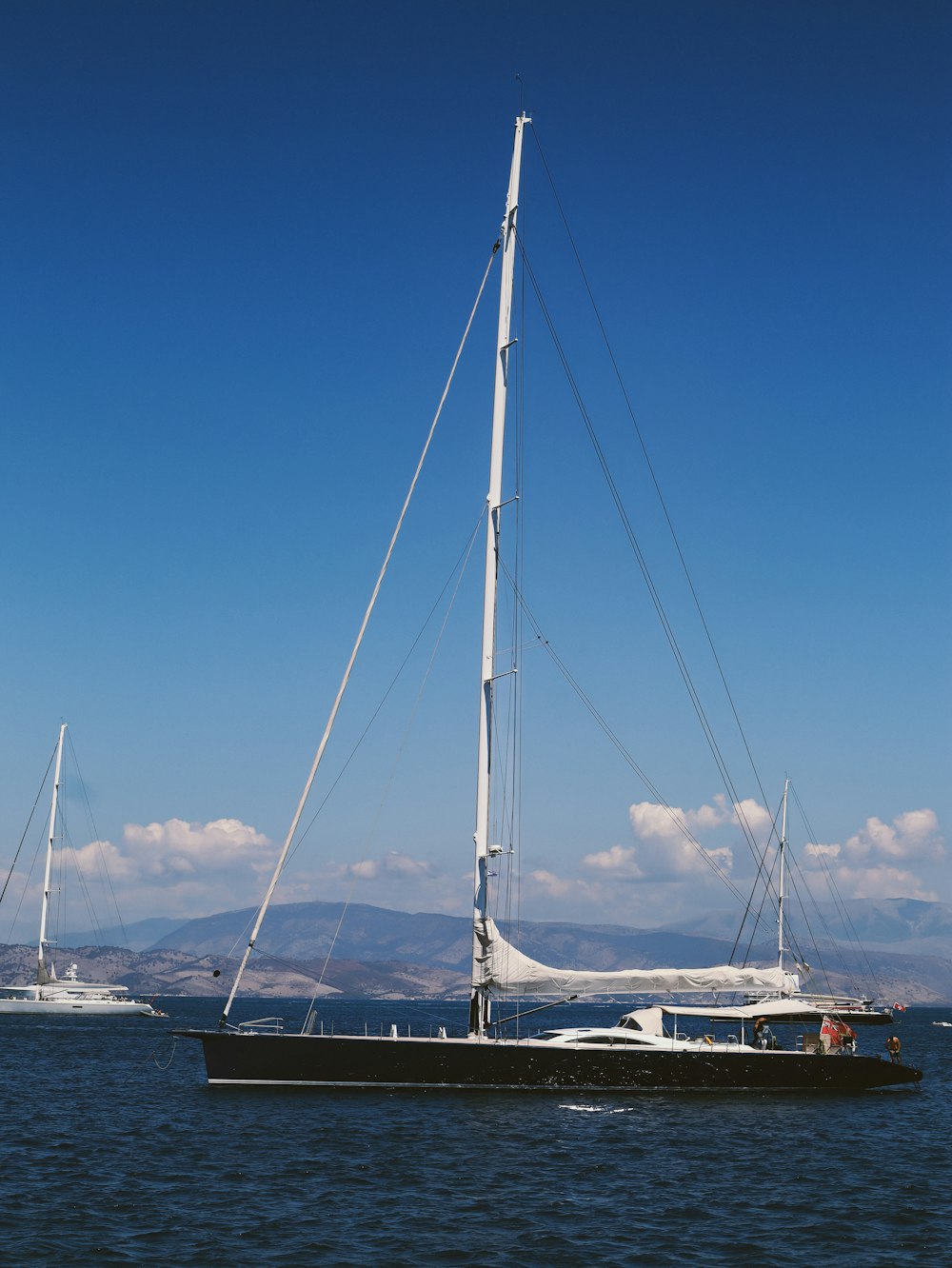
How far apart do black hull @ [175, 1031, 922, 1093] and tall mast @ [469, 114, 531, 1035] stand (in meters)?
1.96

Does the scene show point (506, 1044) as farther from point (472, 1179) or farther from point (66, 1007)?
point (66, 1007)

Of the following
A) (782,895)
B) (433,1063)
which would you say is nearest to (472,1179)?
(433,1063)

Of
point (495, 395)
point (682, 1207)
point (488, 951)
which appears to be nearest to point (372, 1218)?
point (682, 1207)

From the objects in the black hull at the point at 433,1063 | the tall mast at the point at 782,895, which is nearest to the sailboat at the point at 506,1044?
A: the black hull at the point at 433,1063

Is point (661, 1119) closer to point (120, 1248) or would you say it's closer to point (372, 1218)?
point (372, 1218)

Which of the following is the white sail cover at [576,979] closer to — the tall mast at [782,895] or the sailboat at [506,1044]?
the sailboat at [506,1044]

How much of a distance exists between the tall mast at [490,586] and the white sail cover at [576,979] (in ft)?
1.31

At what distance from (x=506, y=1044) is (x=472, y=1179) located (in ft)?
37.3

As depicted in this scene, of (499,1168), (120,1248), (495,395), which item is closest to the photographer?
(120,1248)

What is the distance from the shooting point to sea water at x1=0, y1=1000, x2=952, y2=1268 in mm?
23531

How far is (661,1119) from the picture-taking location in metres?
39.4

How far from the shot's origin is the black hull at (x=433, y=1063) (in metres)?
40.2

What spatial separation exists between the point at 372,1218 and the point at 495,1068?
50.7ft

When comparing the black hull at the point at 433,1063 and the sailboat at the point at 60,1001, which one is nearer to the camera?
the black hull at the point at 433,1063
